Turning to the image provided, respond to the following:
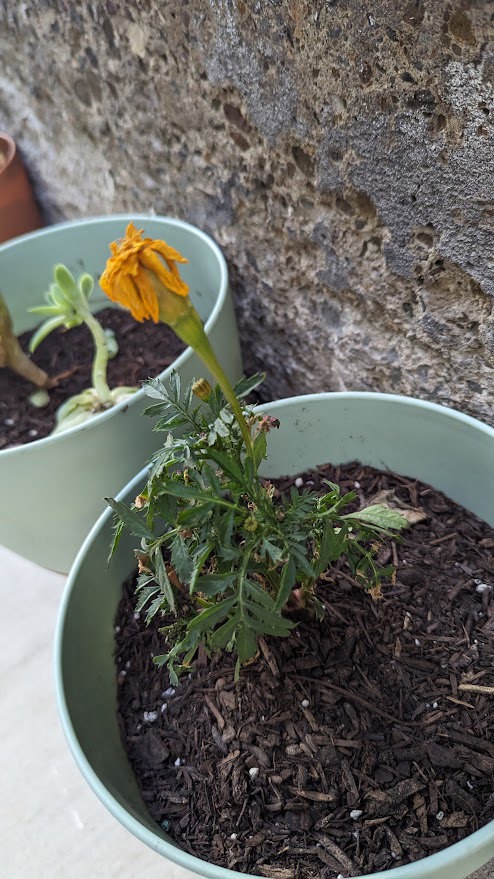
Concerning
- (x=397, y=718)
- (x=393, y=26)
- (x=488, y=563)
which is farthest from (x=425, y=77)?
(x=397, y=718)

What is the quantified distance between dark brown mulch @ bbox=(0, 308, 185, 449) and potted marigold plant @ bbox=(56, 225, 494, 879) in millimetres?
357

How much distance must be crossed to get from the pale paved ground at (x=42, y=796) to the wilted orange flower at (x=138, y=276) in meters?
0.69

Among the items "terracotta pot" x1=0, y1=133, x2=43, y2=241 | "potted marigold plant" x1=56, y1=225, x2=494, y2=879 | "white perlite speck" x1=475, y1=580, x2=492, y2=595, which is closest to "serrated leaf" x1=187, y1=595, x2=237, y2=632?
"potted marigold plant" x1=56, y1=225, x2=494, y2=879

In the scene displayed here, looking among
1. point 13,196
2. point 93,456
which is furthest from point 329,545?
point 13,196

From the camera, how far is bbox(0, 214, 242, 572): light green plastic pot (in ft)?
3.03

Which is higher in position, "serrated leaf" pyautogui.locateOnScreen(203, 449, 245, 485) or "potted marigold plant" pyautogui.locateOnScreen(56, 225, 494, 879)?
"serrated leaf" pyautogui.locateOnScreen(203, 449, 245, 485)

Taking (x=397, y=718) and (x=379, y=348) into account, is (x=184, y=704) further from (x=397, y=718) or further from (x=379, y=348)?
(x=379, y=348)

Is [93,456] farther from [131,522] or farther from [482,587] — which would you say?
[482,587]

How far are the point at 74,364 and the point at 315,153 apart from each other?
2.07 ft

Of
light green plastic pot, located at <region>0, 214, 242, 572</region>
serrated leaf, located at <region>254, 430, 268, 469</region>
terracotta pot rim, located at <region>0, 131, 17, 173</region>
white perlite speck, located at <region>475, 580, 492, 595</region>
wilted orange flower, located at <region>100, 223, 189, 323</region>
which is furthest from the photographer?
terracotta pot rim, located at <region>0, 131, 17, 173</region>

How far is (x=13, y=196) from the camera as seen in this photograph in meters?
1.56

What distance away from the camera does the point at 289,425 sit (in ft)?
3.10

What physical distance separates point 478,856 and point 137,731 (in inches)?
15.4

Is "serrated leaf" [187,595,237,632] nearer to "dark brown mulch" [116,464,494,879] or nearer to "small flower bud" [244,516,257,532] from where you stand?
"small flower bud" [244,516,257,532]
